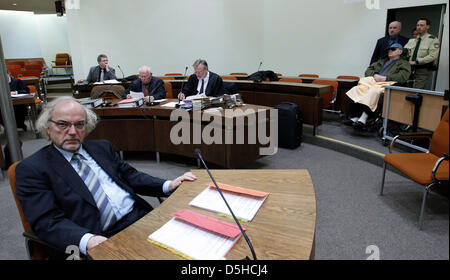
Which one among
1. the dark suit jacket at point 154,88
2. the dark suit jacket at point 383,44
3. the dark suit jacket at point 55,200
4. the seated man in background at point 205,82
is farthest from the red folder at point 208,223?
the dark suit jacket at point 383,44

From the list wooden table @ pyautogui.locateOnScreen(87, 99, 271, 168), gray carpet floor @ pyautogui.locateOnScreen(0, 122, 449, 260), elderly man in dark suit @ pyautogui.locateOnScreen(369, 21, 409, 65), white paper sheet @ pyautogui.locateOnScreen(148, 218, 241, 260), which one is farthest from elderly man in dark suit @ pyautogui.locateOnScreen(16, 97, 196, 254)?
elderly man in dark suit @ pyautogui.locateOnScreen(369, 21, 409, 65)

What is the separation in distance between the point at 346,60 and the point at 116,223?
5927mm

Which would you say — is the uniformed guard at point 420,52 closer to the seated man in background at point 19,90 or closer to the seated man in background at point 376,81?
the seated man in background at point 376,81

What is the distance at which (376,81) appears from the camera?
391 cm

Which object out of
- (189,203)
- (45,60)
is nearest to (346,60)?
(189,203)

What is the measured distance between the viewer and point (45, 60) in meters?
12.1

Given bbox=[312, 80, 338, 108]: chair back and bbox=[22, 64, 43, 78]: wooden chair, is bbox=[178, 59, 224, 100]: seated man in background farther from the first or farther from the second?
bbox=[22, 64, 43, 78]: wooden chair

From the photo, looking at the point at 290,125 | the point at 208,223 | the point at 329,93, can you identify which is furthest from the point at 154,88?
the point at 208,223

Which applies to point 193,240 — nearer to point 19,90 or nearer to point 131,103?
point 131,103

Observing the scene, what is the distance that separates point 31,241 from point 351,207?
193 cm

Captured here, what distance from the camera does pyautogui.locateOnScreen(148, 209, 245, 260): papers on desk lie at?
0.85 m

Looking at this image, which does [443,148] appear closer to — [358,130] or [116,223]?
[116,223]

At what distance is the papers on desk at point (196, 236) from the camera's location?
850mm

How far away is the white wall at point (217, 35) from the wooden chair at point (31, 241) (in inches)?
239
